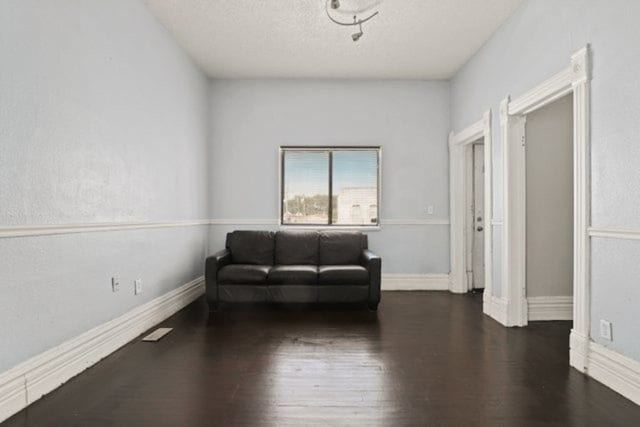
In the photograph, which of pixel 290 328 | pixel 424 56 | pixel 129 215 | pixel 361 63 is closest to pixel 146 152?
pixel 129 215

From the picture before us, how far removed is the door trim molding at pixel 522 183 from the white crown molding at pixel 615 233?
9 cm

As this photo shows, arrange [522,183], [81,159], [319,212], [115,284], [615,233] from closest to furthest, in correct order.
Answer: [615,233], [81,159], [115,284], [522,183], [319,212]

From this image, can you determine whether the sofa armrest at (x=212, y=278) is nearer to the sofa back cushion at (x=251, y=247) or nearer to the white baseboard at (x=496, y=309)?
the sofa back cushion at (x=251, y=247)

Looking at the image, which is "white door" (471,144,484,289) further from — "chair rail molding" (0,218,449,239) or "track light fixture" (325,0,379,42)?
"track light fixture" (325,0,379,42)

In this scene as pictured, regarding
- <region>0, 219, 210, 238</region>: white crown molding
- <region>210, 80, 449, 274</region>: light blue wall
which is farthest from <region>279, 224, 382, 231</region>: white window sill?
<region>0, 219, 210, 238</region>: white crown molding

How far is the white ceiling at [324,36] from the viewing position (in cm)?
380

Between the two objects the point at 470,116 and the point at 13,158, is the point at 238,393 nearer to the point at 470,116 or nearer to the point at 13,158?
the point at 13,158

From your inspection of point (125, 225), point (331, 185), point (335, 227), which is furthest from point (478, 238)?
point (125, 225)

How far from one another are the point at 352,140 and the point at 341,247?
1588 millimetres

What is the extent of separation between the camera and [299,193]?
584 centimetres

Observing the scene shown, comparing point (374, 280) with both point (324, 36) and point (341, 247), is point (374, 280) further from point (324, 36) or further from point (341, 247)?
point (324, 36)

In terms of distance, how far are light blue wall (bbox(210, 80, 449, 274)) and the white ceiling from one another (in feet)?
0.77

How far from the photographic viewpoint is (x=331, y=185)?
5828mm

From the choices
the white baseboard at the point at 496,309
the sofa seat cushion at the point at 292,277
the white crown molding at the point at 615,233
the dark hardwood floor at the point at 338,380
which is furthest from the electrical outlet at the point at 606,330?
the sofa seat cushion at the point at 292,277
